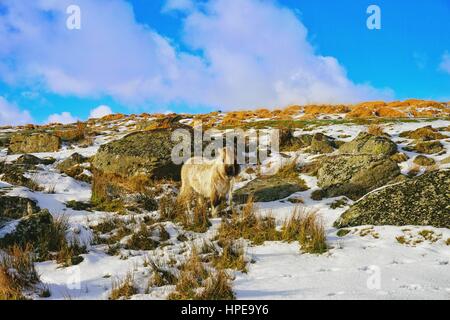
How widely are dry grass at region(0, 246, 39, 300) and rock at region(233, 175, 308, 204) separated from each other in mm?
5454

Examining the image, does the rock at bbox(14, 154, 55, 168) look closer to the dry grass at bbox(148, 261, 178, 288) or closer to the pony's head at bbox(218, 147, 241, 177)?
the pony's head at bbox(218, 147, 241, 177)

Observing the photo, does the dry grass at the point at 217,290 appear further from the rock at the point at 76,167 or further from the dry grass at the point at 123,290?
the rock at the point at 76,167

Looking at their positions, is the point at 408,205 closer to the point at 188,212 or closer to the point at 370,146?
the point at 188,212

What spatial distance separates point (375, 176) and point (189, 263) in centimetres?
674

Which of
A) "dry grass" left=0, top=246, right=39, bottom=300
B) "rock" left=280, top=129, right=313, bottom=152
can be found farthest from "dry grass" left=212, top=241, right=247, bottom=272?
"rock" left=280, top=129, right=313, bottom=152

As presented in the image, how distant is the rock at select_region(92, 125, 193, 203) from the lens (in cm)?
1265

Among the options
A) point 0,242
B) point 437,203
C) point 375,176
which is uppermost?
point 375,176

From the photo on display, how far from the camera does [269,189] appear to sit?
10.7m

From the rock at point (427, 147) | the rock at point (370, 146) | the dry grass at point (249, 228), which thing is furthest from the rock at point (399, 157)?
the dry grass at point (249, 228)

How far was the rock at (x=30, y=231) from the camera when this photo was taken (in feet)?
22.8
